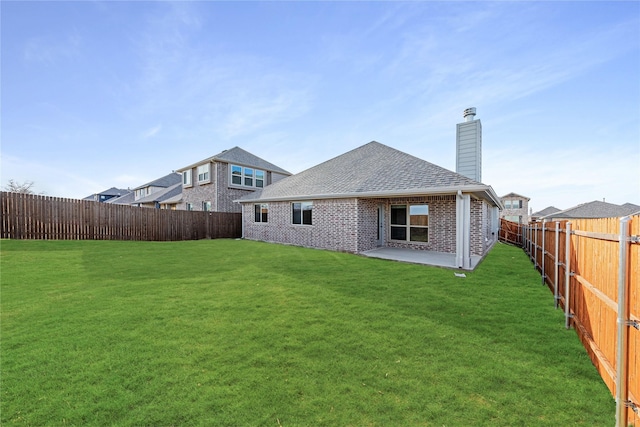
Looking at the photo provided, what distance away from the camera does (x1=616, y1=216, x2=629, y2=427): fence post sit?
213 cm

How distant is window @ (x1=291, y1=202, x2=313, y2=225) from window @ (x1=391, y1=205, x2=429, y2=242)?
4197 millimetres

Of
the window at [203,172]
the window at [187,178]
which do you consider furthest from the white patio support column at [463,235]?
the window at [187,178]

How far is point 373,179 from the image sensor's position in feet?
39.3

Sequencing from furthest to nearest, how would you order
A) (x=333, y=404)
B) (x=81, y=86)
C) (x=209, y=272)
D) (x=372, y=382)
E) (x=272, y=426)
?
(x=81, y=86) < (x=209, y=272) < (x=372, y=382) < (x=333, y=404) < (x=272, y=426)

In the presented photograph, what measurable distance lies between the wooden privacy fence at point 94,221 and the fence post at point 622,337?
18.5m

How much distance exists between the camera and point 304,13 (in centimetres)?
1099

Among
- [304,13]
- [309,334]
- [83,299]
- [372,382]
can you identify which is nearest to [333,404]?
[372,382]

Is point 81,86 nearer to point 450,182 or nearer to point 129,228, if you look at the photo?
point 129,228

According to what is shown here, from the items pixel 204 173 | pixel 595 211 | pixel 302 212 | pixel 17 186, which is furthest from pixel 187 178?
pixel 595 211

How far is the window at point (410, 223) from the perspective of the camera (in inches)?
471

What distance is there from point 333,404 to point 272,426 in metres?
0.58

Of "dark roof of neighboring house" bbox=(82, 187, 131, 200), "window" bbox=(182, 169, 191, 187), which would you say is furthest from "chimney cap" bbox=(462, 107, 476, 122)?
"dark roof of neighboring house" bbox=(82, 187, 131, 200)

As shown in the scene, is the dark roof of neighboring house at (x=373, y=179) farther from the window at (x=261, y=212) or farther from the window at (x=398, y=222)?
the window at (x=398, y=222)

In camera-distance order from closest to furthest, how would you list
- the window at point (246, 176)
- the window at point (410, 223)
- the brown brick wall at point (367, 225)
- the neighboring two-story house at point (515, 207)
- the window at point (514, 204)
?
the brown brick wall at point (367, 225), the window at point (410, 223), the window at point (246, 176), the neighboring two-story house at point (515, 207), the window at point (514, 204)
